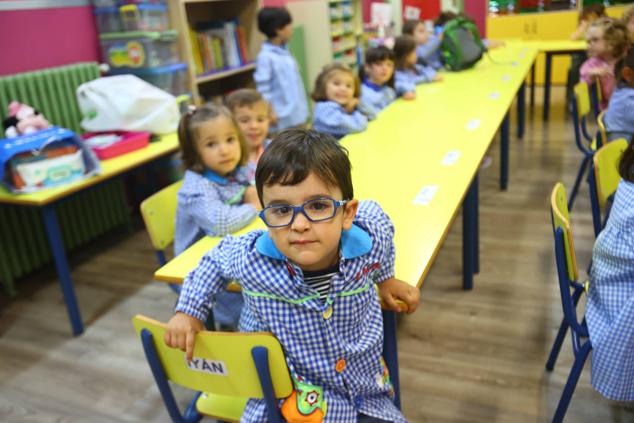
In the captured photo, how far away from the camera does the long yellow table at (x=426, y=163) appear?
4.89ft

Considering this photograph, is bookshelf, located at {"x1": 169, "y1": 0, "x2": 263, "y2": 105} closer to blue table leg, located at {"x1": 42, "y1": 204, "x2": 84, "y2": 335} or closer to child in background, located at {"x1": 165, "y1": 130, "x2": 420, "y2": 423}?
blue table leg, located at {"x1": 42, "y1": 204, "x2": 84, "y2": 335}

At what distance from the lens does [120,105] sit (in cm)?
286

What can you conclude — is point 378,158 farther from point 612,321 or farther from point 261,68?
point 261,68

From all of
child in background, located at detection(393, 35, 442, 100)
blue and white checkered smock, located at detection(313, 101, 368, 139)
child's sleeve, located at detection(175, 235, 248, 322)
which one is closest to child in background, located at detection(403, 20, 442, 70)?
child in background, located at detection(393, 35, 442, 100)

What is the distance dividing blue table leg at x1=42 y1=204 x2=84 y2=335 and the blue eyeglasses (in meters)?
1.56

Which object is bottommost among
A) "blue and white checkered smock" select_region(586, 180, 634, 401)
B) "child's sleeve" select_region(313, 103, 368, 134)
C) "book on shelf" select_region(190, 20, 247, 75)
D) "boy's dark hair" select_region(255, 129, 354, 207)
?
"blue and white checkered smock" select_region(586, 180, 634, 401)

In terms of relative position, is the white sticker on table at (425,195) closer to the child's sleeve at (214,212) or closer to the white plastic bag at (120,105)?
the child's sleeve at (214,212)

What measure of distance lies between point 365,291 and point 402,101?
94.2 inches

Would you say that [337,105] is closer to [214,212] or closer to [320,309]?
Answer: [214,212]

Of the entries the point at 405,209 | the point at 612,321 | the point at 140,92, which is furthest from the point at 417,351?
the point at 140,92

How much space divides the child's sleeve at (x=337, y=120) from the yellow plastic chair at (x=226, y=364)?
181 centimetres

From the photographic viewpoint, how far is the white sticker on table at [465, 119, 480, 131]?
8.36 feet

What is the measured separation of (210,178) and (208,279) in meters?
0.70

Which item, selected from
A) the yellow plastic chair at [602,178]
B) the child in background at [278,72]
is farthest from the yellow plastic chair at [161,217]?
the child in background at [278,72]
